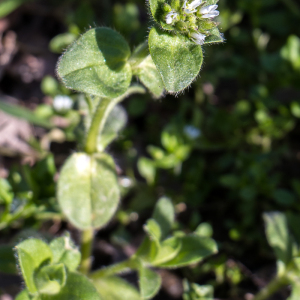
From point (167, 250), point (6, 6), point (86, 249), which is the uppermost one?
point (6, 6)

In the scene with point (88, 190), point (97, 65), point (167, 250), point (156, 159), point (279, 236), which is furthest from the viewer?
point (156, 159)

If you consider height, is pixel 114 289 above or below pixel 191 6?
below

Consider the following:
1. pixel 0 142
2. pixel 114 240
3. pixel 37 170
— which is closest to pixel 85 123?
pixel 37 170

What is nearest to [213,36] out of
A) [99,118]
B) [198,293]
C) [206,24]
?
[206,24]

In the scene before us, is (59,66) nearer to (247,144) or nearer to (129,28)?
(129,28)

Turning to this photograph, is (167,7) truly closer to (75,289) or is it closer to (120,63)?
(120,63)

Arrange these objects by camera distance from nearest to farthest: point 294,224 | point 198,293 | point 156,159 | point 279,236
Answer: point 198,293, point 279,236, point 294,224, point 156,159

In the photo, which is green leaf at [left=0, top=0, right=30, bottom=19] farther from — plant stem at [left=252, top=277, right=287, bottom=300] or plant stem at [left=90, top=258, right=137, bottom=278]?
plant stem at [left=252, top=277, right=287, bottom=300]

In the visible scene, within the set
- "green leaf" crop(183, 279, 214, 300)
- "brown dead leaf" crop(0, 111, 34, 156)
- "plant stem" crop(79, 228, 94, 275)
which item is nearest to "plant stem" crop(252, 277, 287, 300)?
"green leaf" crop(183, 279, 214, 300)
